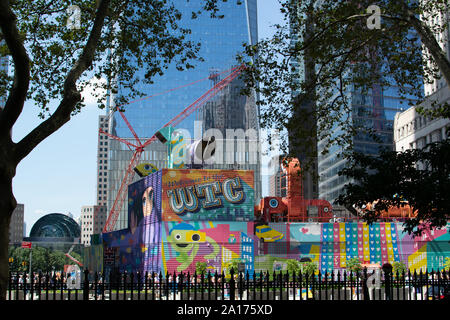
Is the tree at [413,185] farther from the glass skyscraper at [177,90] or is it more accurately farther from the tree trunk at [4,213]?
the glass skyscraper at [177,90]

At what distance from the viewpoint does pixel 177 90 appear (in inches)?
6284

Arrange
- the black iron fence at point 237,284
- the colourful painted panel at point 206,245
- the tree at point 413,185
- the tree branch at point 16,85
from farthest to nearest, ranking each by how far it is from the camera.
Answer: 1. the colourful painted panel at point 206,245
2. the black iron fence at point 237,284
3. the tree at point 413,185
4. the tree branch at point 16,85

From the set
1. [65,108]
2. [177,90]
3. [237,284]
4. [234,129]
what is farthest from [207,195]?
[234,129]

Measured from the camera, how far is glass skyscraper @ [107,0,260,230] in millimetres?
153625

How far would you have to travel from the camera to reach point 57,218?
149750 millimetres

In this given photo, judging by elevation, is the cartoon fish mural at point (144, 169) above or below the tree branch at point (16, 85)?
above

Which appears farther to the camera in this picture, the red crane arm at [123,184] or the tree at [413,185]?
the red crane arm at [123,184]

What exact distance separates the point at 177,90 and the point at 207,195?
113 m

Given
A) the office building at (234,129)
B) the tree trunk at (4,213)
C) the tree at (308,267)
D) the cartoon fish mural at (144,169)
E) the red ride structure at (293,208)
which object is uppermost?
the office building at (234,129)

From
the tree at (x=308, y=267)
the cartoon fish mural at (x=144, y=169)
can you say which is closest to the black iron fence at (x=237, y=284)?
the tree at (x=308, y=267)

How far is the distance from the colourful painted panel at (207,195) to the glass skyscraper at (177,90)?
103 metres

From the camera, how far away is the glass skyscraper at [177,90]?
504ft
